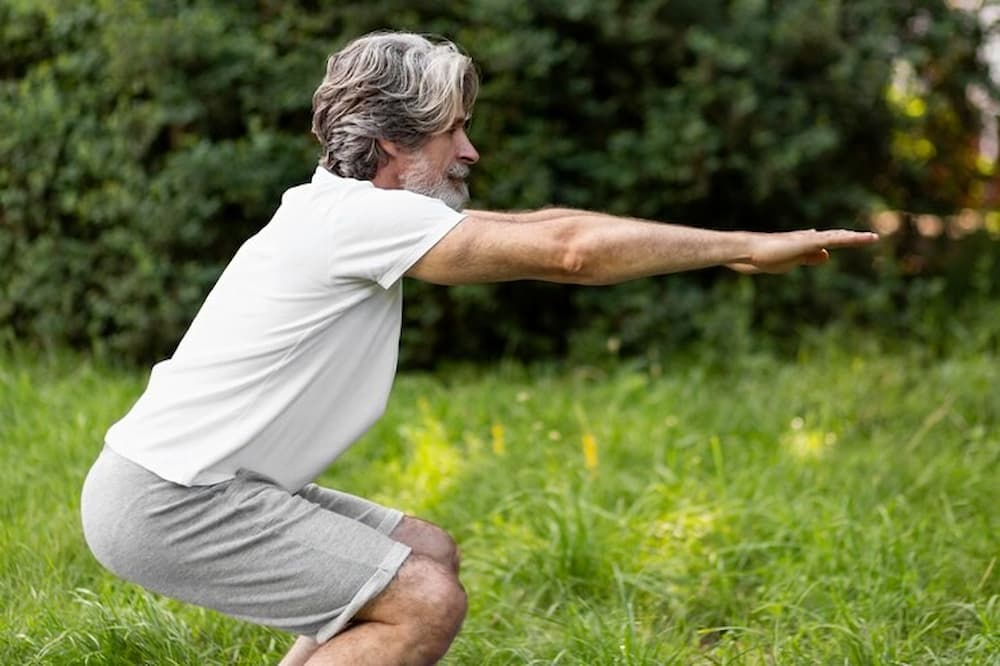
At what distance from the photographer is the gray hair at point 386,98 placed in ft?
10.6

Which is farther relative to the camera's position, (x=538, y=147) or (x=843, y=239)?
(x=538, y=147)

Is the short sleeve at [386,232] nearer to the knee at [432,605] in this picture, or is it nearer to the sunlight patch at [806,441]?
the knee at [432,605]

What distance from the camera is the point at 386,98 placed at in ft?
10.6

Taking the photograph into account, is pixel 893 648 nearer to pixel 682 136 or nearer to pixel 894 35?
pixel 682 136

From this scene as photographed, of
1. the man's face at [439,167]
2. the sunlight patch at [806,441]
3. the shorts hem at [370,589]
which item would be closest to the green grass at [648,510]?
the sunlight patch at [806,441]

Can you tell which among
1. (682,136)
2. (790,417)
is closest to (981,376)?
(790,417)

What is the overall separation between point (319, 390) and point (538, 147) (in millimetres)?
4082

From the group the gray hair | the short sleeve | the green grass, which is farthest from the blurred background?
the short sleeve

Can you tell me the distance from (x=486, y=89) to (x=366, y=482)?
2287 mm

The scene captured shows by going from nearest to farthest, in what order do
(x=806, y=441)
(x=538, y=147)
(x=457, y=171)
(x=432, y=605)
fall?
(x=432, y=605) → (x=457, y=171) → (x=806, y=441) → (x=538, y=147)

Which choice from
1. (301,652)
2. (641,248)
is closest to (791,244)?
(641,248)

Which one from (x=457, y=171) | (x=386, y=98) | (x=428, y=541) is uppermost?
(x=386, y=98)

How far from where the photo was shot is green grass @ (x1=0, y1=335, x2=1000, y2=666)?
3.95 m

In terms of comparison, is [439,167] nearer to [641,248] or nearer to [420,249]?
[420,249]
